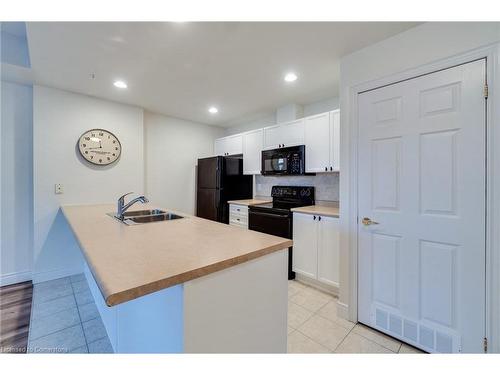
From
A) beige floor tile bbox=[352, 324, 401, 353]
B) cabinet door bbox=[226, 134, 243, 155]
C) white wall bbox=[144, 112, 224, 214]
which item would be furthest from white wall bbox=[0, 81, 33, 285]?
beige floor tile bbox=[352, 324, 401, 353]

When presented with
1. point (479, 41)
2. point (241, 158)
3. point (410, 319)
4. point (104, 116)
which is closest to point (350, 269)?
point (410, 319)

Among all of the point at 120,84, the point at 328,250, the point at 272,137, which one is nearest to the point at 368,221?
the point at 328,250

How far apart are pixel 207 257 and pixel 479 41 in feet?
6.71

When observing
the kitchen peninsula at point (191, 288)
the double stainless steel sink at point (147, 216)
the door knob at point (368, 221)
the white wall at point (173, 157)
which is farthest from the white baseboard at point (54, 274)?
the door knob at point (368, 221)

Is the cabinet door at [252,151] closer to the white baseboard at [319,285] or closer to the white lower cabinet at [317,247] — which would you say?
the white lower cabinet at [317,247]

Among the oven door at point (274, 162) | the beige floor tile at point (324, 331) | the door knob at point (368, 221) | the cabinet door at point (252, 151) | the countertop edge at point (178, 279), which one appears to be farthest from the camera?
the cabinet door at point (252, 151)

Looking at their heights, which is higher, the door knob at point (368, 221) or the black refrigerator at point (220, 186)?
the black refrigerator at point (220, 186)

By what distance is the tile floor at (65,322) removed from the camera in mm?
1618

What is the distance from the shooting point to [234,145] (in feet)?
13.1

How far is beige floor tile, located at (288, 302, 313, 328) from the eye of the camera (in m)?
1.89

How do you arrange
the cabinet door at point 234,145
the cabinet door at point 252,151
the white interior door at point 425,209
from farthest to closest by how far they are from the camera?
1. the cabinet door at point 234,145
2. the cabinet door at point 252,151
3. the white interior door at point 425,209

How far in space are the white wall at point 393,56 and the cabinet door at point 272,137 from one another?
4.29 ft

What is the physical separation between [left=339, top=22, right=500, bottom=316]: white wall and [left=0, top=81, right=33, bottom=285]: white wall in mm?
3627

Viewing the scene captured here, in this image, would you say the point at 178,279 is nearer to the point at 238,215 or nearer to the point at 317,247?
the point at 317,247
